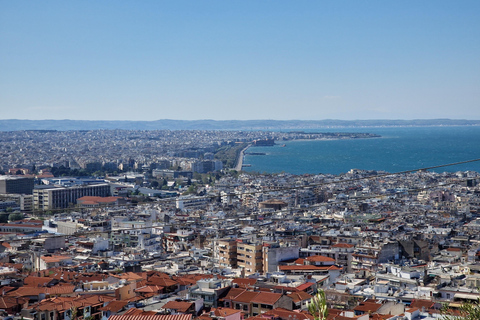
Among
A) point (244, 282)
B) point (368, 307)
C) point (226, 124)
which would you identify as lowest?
point (226, 124)

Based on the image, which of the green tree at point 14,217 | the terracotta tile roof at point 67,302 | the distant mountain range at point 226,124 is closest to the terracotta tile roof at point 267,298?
the terracotta tile roof at point 67,302

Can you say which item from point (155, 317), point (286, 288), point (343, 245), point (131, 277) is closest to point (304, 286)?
point (286, 288)

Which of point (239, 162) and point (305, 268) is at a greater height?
point (305, 268)

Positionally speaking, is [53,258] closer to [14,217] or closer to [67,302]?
[67,302]

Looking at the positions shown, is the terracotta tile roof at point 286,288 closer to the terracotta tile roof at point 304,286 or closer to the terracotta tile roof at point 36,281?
the terracotta tile roof at point 304,286

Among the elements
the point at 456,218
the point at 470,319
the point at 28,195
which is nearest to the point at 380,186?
the point at 456,218

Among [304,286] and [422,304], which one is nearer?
[422,304]

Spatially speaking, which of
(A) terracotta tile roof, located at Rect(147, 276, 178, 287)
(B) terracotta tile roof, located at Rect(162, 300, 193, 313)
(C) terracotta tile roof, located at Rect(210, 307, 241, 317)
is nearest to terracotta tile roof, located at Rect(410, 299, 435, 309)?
(C) terracotta tile roof, located at Rect(210, 307, 241, 317)

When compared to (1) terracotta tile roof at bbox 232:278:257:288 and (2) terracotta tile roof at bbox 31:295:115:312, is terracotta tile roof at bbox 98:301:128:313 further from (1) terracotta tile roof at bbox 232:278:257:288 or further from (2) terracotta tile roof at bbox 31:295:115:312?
(1) terracotta tile roof at bbox 232:278:257:288

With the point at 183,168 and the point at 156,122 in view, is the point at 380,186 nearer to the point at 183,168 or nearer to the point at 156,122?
the point at 183,168
